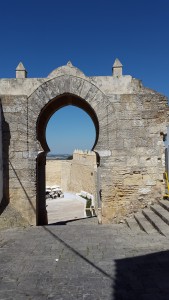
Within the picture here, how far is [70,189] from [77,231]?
85.9ft

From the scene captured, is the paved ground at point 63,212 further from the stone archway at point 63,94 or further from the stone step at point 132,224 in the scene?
the stone archway at point 63,94

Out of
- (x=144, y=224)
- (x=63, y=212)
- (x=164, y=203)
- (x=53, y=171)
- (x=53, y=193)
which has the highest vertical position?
(x=164, y=203)

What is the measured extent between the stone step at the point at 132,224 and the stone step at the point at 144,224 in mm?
110

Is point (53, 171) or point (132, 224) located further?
point (53, 171)

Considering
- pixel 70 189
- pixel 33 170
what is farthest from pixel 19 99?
pixel 70 189

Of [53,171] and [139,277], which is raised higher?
[139,277]

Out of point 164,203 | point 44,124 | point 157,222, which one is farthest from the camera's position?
point 44,124

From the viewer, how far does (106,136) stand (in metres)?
9.45

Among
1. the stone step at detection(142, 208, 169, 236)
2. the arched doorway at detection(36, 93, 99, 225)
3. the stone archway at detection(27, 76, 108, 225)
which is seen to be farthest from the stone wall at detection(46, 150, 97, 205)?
the stone step at detection(142, 208, 169, 236)

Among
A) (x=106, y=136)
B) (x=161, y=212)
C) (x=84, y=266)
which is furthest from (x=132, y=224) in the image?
(x=84, y=266)

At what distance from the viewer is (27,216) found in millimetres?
9352

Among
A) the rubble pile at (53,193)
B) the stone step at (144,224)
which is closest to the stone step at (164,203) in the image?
the stone step at (144,224)

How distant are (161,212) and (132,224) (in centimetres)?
87

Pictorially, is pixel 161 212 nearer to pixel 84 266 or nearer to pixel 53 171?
pixel 84 266
